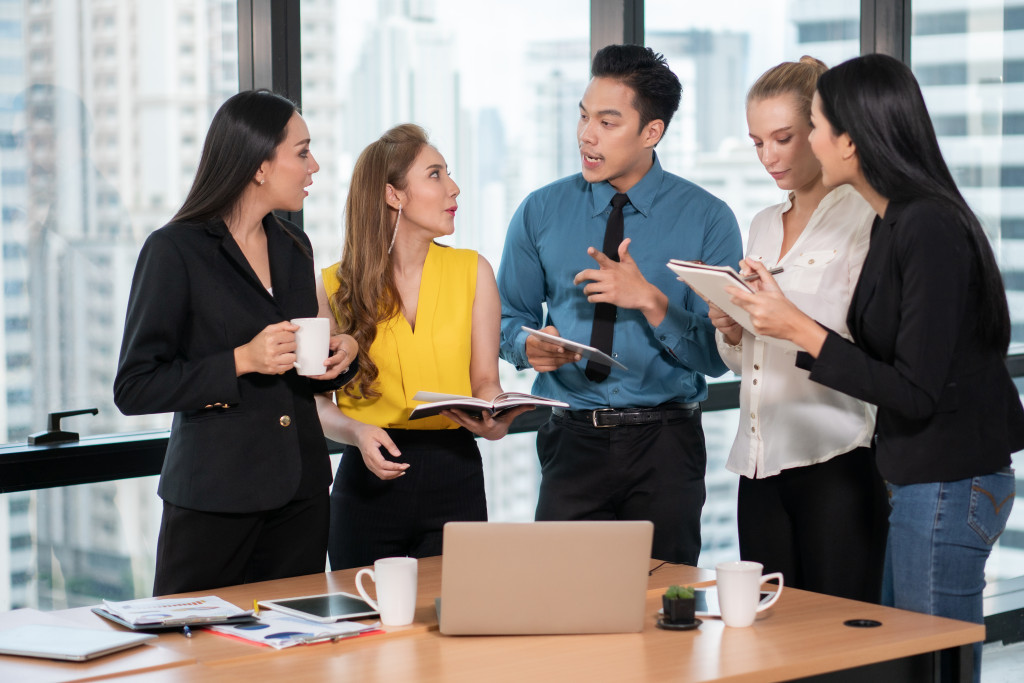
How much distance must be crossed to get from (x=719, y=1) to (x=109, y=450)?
2757mm

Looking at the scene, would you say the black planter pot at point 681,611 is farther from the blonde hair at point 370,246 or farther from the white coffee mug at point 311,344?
the blonde hair at point 370,246

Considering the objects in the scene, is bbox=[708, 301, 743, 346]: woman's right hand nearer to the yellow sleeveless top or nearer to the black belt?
the black belt

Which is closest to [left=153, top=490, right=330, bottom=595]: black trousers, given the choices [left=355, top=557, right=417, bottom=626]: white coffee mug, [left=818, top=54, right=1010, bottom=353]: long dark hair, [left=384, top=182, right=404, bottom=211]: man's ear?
[left=355, top=557, right=417, bottom=626]: white coffee mug

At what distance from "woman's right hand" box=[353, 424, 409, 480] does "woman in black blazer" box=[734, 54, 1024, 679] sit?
2.88 ft

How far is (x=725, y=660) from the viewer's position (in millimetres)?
1751

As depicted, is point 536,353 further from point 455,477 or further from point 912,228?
point 912,228

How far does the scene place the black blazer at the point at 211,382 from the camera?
2.34m

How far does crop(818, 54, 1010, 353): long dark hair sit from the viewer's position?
2.13 metres

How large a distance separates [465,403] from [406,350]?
0.51m

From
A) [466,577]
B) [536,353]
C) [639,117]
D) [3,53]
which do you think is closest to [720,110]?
[639,117]

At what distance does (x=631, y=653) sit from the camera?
1.79 meters

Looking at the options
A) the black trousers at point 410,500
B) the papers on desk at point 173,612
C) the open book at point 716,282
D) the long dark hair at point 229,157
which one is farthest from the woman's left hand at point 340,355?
the open book at point 716,282

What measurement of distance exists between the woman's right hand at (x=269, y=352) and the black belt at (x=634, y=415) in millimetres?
898

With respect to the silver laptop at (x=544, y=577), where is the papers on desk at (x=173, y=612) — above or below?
below
